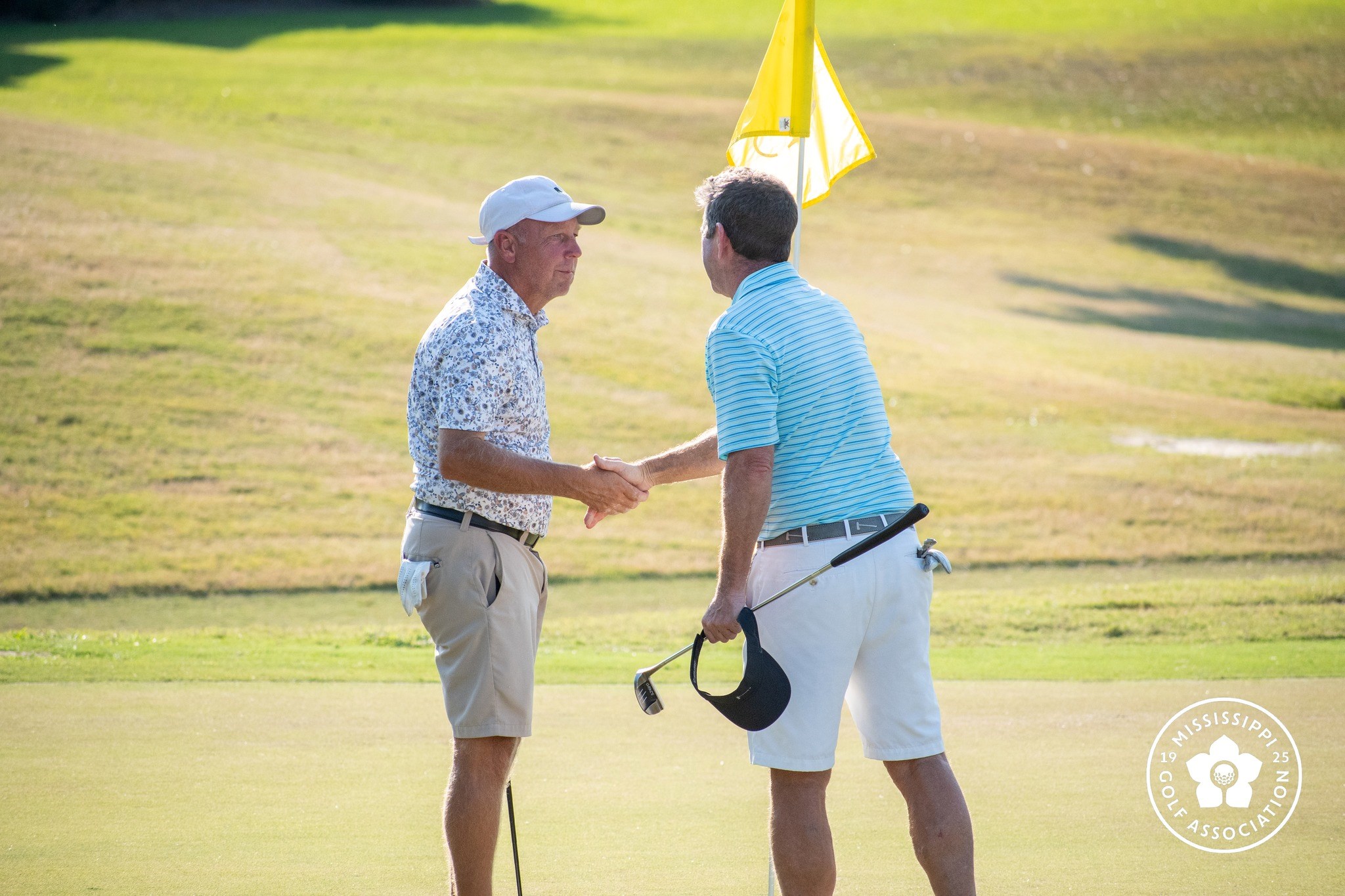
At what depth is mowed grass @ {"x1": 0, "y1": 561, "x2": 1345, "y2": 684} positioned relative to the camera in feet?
24.1

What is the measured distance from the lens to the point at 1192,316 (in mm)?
26656

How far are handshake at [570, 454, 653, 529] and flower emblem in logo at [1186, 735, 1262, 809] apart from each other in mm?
2264

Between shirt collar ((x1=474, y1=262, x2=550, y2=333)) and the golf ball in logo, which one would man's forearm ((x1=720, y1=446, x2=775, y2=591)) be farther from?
the golf ball in logo

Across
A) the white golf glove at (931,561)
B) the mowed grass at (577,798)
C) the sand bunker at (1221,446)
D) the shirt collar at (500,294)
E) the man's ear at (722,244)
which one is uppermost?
the man's ear at (722,244)

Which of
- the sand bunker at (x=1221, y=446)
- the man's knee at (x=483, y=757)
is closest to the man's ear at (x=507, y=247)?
the man's knee at (x=483, y=757)

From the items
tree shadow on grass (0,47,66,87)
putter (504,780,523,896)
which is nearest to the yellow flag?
putter (504,780,523,896)

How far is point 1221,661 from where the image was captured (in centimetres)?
750

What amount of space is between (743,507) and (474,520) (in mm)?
903

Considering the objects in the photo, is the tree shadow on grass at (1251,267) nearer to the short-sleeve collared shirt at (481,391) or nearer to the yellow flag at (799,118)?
the yellow flag at (799,118)

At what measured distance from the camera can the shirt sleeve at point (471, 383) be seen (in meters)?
3.64

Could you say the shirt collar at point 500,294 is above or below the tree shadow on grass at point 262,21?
below

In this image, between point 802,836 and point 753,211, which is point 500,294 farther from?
point 802,836

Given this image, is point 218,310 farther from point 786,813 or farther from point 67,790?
point 786,813

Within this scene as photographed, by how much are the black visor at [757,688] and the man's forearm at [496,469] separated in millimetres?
658
